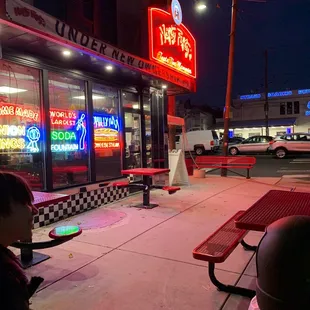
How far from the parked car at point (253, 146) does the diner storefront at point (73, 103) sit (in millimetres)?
15982

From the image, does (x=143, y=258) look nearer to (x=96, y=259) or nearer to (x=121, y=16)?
(x=96, y=259)

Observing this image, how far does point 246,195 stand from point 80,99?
4.81 meters

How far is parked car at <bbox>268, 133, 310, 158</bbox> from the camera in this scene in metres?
20.9

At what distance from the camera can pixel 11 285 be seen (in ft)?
3.73

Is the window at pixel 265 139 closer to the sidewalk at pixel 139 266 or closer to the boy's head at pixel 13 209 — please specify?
the sidewalk at pixel 139 266

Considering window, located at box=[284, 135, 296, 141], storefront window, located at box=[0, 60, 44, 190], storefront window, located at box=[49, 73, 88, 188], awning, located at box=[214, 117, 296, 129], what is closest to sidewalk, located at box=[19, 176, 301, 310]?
storefront window, located at box=[49, 73, 88, 188]

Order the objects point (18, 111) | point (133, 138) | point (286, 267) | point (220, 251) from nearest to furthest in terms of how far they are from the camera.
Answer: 1. point (286, 267)
2. point (220, 251)
3. point (18, 111)
4. point (133, 138)

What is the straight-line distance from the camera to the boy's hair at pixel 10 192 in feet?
4.31

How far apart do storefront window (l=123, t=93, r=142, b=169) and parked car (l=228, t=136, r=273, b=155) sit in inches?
679

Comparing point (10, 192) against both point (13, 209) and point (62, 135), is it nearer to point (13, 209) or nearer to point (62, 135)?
point (13, 209)

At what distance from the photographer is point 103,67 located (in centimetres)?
696

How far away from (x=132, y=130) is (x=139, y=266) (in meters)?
5.43

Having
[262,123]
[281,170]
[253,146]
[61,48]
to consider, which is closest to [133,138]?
[61,48]

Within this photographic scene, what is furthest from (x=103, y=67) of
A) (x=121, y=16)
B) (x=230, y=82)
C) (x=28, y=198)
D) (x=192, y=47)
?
(x=230, y=82)
